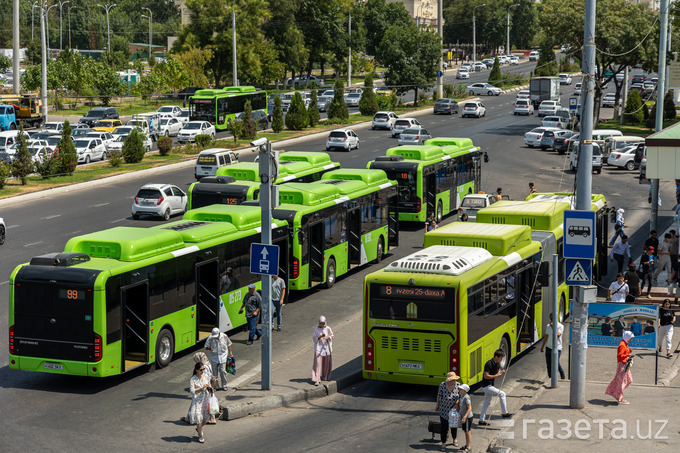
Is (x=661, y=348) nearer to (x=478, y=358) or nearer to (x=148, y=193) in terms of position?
(x=478, y=358)

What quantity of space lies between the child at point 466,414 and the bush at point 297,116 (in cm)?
5461

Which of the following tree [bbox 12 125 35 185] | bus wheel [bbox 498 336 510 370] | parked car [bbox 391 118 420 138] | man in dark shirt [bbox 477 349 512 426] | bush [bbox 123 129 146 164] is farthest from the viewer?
parked car [bbox 391 118 420 138]

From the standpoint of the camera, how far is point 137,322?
19250mm

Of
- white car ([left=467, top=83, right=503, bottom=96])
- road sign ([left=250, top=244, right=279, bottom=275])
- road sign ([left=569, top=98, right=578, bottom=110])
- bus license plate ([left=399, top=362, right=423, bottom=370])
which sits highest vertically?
white car ([left=467, top=83, right=503, bottom=96])

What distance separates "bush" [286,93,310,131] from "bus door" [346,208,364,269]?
3970 cm

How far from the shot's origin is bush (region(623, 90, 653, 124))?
260ft

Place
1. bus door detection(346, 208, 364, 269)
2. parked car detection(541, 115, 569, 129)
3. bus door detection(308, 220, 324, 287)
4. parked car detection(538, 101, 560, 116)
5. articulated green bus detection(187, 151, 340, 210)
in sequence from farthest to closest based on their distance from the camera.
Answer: parked car detection(538, 101, 560, 116), parked car detection(541, 115, 569, 129), bus door detection(346, 208, 364, 269), articulated green bus detection(187, 151, 340, 210), bus door detection(308, 220, 324, 287)

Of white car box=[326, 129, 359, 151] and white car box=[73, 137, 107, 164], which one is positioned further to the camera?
white car box=[326, 129, 359, 151]

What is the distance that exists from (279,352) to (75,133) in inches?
1622

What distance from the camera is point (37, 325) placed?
1842cm

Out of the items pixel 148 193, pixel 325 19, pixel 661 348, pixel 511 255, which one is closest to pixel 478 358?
pixel 511 255

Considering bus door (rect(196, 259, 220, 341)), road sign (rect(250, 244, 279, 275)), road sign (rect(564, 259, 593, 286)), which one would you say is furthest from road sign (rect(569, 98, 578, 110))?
road sign (rect(250, 244, 279, 275))

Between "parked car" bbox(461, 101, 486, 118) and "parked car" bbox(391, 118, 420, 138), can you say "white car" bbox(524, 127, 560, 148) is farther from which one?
"parked car" bbox(461, 101, 486, 118)

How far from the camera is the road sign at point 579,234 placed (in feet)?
56.1
